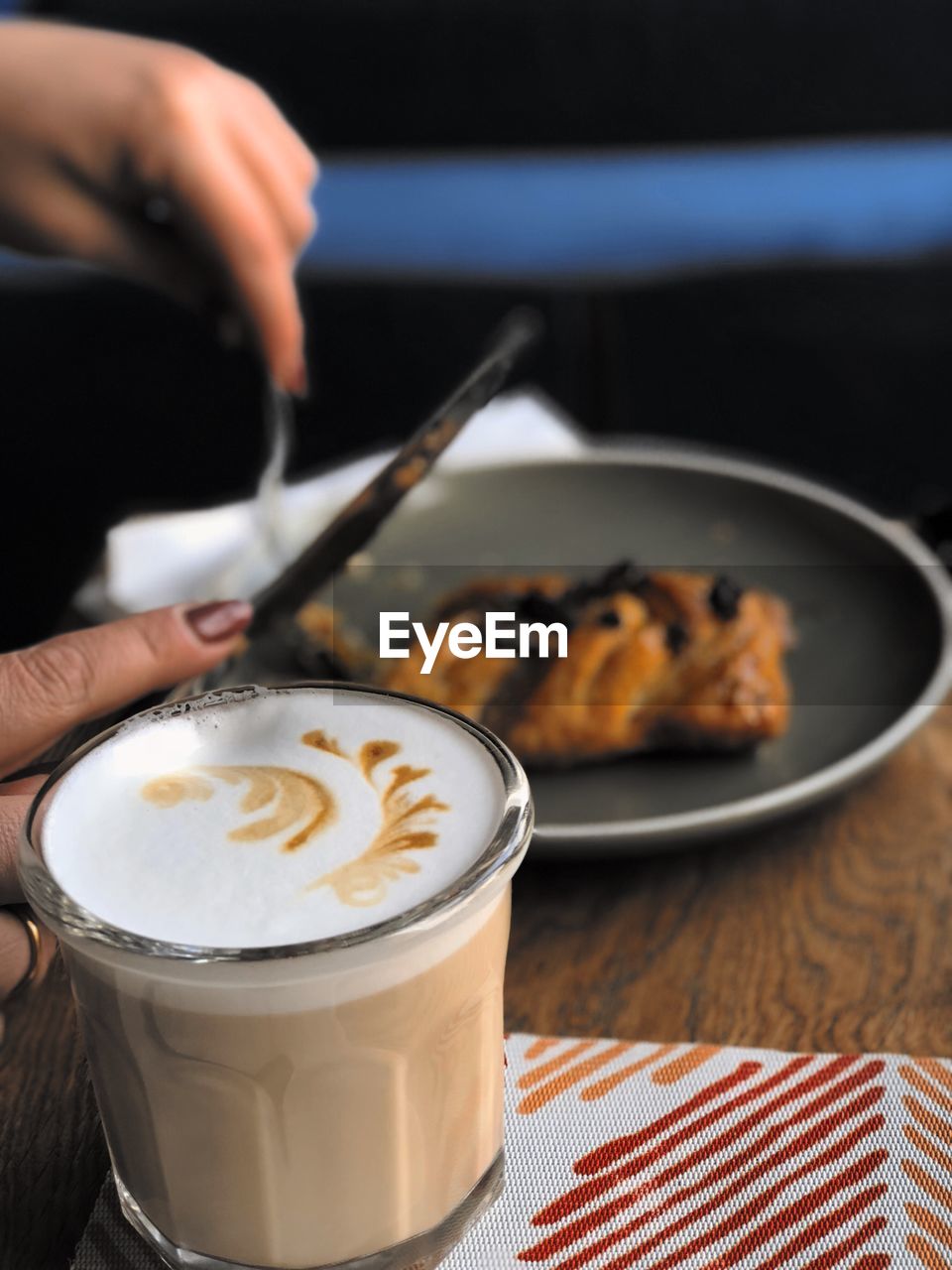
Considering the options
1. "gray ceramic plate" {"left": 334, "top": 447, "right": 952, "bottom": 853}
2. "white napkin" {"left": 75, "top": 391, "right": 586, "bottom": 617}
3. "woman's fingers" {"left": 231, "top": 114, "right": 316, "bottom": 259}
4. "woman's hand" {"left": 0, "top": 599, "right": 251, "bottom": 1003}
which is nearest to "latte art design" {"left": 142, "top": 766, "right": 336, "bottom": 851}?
"woman's hand" {"left": 0, "top": 599, "right": 251, "bottom": 1003}

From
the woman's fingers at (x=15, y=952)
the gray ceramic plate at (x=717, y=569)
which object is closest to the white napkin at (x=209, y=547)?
the gray ceramic plate at (x=717, y=569)

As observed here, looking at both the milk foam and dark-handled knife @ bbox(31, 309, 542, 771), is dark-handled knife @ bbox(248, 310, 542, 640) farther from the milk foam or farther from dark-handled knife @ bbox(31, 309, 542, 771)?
the milk foam

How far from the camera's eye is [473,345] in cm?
206

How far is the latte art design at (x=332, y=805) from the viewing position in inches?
19.9

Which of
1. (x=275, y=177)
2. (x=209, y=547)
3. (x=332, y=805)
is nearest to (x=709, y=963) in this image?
(x=332, y=805)

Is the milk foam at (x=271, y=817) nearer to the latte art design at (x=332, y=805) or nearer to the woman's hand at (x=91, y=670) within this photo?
the latte art design at (x=332, y=805)

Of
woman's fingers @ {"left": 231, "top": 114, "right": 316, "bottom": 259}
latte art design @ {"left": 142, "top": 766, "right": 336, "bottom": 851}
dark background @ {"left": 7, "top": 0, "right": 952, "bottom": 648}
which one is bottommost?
dark background @ {"left": 7, "top": 0, "right": 952, "bottom": 648}

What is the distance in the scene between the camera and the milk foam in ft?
1.60

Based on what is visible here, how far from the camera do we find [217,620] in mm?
760

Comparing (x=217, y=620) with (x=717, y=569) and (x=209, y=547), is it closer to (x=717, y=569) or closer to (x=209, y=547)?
(x=209, y=547)

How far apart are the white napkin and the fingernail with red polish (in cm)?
33

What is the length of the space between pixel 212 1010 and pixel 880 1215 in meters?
0.29

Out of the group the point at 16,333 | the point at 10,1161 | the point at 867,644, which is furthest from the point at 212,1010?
the point at 16,333

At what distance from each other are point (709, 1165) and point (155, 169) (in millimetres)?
813
